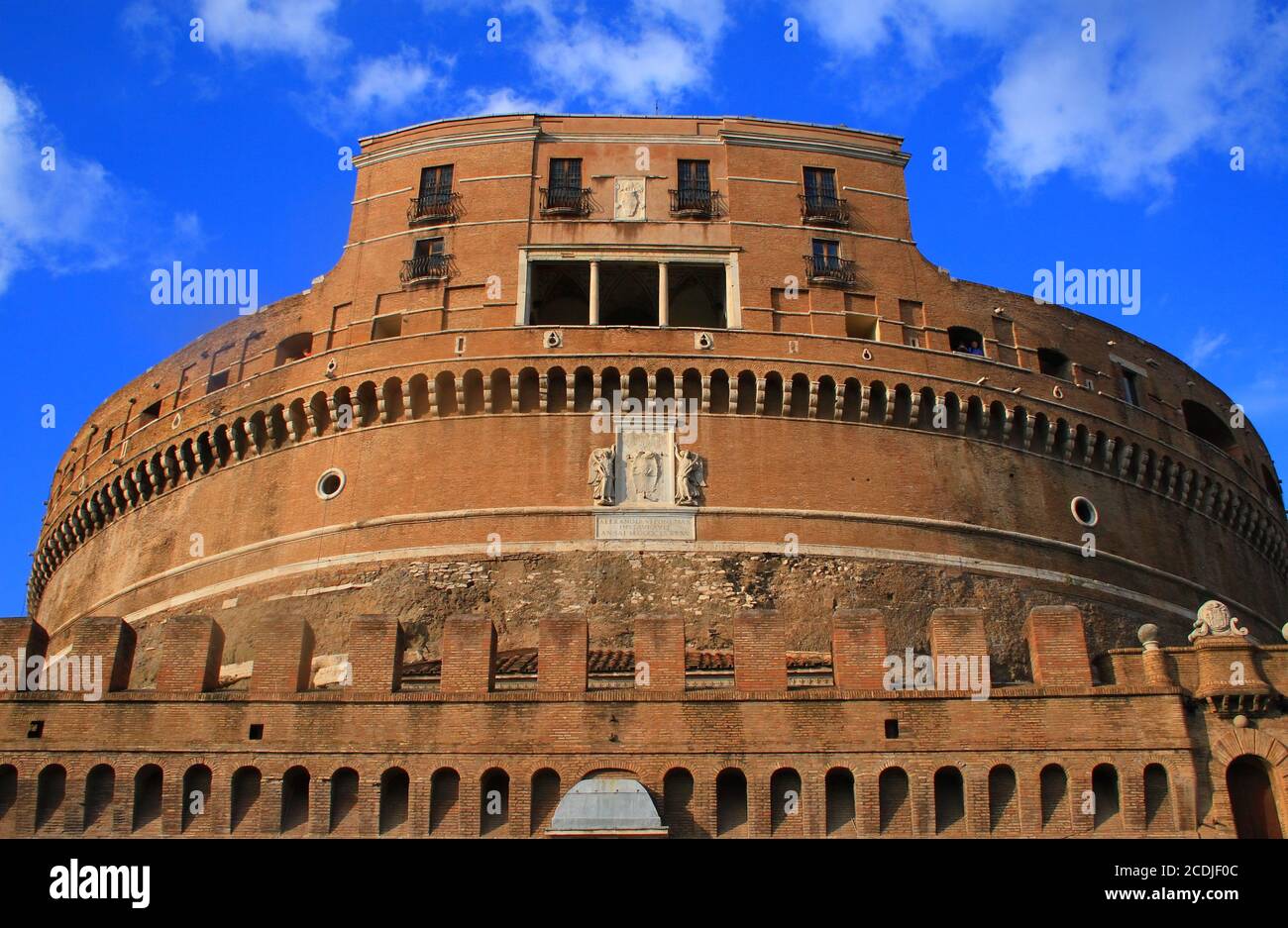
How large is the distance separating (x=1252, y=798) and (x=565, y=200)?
19455 mm

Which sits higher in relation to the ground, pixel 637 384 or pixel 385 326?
pixel 385 326

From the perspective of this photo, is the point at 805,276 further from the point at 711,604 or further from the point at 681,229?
the point at 711,604

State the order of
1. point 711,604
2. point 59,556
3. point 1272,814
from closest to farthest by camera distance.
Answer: point 1272,814 < point 711,604 < point 59,556

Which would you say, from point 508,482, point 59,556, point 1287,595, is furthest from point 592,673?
point 1287,595

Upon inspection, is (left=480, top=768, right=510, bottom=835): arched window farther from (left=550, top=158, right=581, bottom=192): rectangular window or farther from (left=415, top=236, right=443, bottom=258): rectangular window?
(left=550, top=158, right=581, bottom=192): rectangular window

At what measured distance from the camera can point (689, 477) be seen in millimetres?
28016

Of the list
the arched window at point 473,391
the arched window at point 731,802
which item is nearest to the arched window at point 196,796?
the arched window at point 731,802

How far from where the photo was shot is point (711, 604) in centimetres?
2652

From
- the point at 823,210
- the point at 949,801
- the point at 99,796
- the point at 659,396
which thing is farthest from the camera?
the point at 823,210

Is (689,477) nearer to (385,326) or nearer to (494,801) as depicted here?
(385,326)

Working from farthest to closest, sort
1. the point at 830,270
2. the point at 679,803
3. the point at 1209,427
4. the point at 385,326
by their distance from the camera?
the point at 1209,427
the point at 830,270
the point at 385,326
the point at 679,803

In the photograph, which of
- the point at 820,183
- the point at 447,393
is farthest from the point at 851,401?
the point at 447,393

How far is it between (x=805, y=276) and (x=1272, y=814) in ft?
53.4
